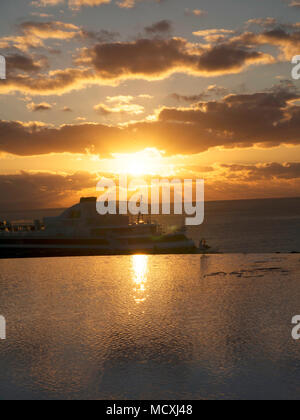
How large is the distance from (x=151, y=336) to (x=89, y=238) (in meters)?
42.2

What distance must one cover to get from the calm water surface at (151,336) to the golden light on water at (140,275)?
0.19 meters

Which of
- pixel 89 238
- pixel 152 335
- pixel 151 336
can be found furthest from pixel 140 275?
pixel 89 238

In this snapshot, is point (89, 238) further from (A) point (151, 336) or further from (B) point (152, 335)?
(A) point (151, 336)

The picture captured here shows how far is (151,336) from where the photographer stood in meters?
19.5

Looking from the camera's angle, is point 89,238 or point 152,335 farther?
point 89,238

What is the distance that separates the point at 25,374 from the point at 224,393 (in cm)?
781

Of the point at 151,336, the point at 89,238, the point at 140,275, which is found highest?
the point at 89,238

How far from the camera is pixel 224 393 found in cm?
1312

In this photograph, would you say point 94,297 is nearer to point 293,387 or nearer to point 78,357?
point 78,357

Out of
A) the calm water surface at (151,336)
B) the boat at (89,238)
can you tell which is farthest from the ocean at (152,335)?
the boat at (89,238)

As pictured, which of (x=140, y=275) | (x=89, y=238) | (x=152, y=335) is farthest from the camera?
(x=89, y=238)

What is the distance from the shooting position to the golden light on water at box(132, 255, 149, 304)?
29.1m

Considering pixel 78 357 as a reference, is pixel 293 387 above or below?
below
